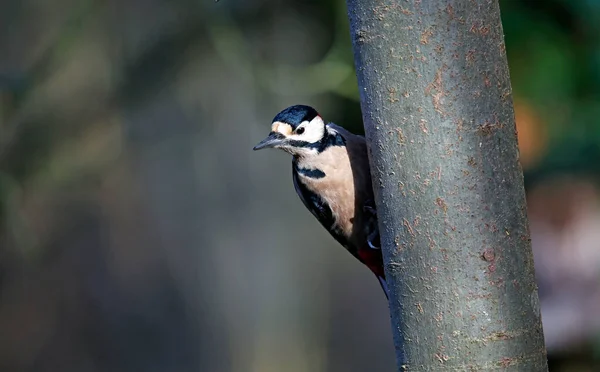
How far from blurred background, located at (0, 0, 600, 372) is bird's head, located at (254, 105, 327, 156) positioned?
1.39m

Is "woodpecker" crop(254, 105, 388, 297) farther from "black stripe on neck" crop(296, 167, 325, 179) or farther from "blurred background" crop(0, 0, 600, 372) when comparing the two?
"blurred background" crop(0, 0, 600, 372)

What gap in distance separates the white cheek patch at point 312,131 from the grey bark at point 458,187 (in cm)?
89

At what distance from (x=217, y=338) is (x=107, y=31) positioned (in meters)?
2.17

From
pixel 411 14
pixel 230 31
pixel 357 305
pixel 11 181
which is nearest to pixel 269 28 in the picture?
pixel 230 31

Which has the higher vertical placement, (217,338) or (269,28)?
(269,28)

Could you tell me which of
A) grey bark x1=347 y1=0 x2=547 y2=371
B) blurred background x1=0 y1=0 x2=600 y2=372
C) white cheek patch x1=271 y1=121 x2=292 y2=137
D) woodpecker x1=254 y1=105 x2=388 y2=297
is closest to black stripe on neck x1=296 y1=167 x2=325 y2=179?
woodpecker x1=254 y1=105 x2=388 y2=297

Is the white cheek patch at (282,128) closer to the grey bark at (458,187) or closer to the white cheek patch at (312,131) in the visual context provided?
the white cheek patch at (312,131)

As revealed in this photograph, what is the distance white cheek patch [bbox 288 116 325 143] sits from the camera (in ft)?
6.66

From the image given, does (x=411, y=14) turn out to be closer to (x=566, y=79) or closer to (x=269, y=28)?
(x=566, y=79)

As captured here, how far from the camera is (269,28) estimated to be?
14.4 ft

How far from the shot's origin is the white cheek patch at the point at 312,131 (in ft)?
6.66

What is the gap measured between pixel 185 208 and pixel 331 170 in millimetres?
3728

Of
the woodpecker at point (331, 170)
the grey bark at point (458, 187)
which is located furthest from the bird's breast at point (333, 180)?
the grey bark at point (458, 187)

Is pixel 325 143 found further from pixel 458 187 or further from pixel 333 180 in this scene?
pixel 458 187
